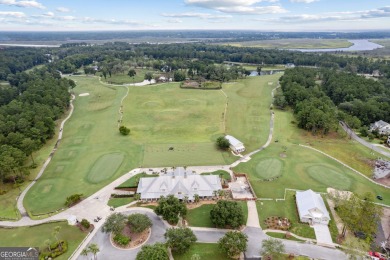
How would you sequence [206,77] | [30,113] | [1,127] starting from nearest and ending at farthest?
[1,127]
[30,113]
[206,77]

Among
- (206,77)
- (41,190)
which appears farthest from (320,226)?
(206,77)

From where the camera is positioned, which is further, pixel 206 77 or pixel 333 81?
pixel 206 77

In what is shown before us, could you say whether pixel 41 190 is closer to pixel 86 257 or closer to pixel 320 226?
pixel 86 257

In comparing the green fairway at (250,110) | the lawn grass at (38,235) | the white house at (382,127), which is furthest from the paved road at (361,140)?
the lawn grass at (38,235)

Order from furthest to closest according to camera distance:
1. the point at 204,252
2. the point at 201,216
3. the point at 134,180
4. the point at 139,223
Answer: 1. the point at 134,180
2. the point at 201,216
3. the point at 139,223
4. the point at 204,252

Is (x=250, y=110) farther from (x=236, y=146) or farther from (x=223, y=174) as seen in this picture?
(x=223, y=174)

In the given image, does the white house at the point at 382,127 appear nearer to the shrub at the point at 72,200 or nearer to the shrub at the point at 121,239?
the shrub at the point at 121,239

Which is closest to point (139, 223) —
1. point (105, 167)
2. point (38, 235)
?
point (38, 235)
